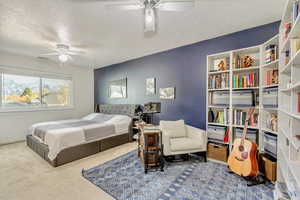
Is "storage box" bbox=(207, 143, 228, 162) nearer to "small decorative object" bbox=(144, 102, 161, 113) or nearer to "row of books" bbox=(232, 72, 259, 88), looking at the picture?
"row of books" bbox=(232, 72, 259, 88)

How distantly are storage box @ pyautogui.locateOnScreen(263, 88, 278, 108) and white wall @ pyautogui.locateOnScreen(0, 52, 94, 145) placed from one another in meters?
5.34

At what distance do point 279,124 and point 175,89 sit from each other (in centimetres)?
202

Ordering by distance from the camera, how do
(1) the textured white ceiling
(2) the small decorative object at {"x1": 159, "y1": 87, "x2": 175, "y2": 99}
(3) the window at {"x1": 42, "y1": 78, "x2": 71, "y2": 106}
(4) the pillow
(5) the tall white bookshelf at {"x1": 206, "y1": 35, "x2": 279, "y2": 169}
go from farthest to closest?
1. (3) the window at {"x1": 42, "y1": 78, "x2": 71, "y2": 106}
2. (2) the small decorative object at {"x1": 159, "y1": 87, "x2": 175, "y2": 99}
3. (4) the pillow
4. (5) the tall white bookshelf at {"x1": 206, "y1": 35, "x2": 279, "y2": 169}
5. (1) the textured white ceiling

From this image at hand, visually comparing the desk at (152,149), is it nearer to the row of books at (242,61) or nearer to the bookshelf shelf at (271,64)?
the row of books at (242,61)

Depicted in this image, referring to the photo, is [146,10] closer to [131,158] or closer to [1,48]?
[131,158]

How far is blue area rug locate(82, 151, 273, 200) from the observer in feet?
5.49

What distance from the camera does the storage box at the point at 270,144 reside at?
188cm

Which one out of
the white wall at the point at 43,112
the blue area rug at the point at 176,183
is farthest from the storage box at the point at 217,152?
the white wall at the point at 43,112

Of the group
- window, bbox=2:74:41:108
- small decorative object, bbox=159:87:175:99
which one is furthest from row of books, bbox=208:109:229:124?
window, bbox=2:74:41:108

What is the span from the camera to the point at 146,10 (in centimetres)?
159

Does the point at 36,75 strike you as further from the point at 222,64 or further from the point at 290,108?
the point at 290,108

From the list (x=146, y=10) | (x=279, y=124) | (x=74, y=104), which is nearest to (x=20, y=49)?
(x=74, y=104)

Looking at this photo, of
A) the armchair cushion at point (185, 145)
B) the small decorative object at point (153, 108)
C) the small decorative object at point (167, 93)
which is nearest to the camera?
the armchair cushion at point (185, 145)

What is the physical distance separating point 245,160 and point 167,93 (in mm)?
2093
